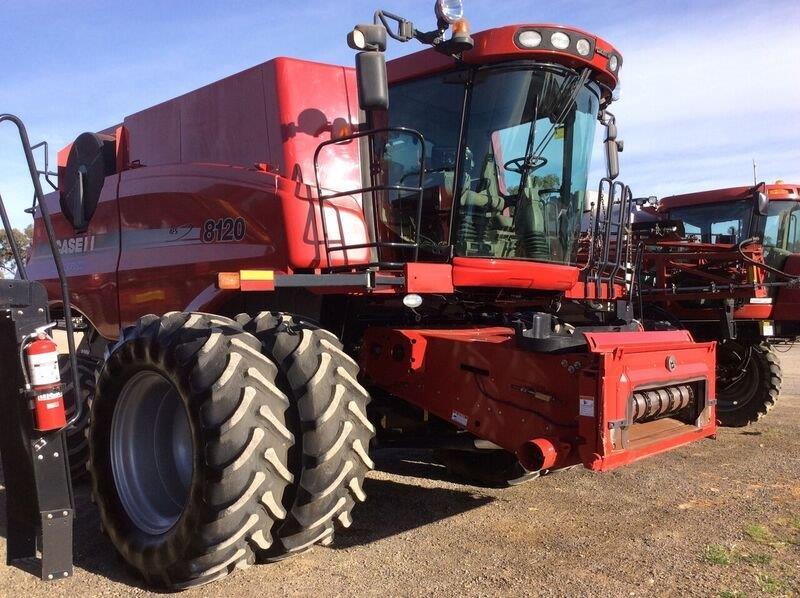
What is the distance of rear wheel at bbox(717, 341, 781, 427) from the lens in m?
8.32

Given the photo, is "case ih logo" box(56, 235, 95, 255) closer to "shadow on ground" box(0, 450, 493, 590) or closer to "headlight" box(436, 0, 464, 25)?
"shadow on ground" box(0, 450, 493, 590)

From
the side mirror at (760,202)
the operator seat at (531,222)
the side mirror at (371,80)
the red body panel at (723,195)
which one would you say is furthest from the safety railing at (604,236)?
the red body panel at (723,195)

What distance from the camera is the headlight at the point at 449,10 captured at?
3.98 m

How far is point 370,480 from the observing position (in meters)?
5.40

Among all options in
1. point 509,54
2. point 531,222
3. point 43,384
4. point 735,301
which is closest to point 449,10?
point 509,54

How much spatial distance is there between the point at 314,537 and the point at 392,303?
5.34ft

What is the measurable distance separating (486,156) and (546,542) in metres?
2.28

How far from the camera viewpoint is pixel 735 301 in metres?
8.62

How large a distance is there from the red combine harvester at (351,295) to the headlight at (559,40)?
0.05ft

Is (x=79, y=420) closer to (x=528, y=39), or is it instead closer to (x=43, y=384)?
(x=43, y=384)

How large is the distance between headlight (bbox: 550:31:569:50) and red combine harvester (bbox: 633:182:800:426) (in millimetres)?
4334

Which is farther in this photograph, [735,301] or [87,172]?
[735,301]

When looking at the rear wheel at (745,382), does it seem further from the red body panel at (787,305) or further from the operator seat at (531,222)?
the operator seat at (531,222)

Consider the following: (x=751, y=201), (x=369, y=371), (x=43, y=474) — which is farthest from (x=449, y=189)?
(x=751, y=201)
